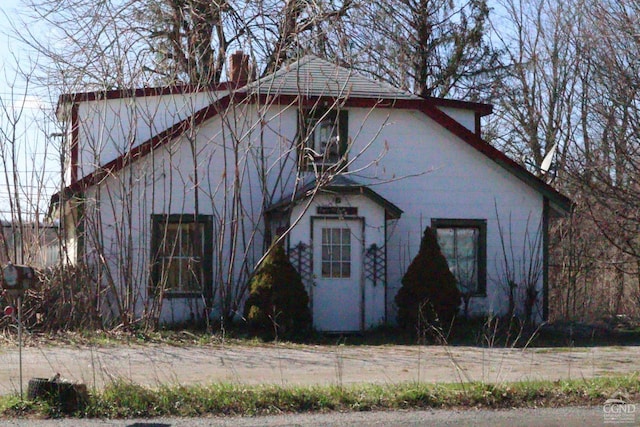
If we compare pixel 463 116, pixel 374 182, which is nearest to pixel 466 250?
pixel 374 182

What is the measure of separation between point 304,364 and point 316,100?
663cm

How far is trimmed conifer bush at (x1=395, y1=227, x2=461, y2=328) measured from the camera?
16.3m

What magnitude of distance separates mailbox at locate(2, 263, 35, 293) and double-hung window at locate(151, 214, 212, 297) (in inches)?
249

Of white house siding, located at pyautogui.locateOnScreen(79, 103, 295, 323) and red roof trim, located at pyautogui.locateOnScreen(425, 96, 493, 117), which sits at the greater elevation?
red roof trim, located at pyautogui.locateOnScreen(425, 96, 493, 117)

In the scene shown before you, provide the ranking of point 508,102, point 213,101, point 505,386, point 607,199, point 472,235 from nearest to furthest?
point 505,386
point 213,101
point 472,235
point 607,199
point 508,102

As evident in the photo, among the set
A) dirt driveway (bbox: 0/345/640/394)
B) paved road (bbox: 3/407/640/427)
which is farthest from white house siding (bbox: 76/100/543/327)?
paved road (bbox: 3/407/640/427)

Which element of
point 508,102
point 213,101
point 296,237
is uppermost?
point 508,102

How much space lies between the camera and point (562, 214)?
63.9ft

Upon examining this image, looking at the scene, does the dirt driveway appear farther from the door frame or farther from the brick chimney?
the brick chimney

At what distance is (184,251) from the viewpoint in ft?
56.4

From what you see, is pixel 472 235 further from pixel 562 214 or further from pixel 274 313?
pixel 274 313

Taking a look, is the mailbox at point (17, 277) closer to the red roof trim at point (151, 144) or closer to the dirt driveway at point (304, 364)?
the dirt driveway at point (304, 364)

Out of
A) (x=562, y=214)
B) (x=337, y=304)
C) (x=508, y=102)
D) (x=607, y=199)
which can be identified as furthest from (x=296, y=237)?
(x=508, y=102)

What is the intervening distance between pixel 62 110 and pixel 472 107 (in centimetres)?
928
